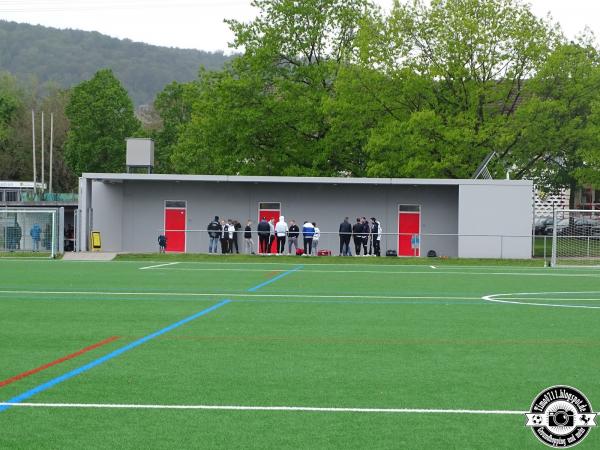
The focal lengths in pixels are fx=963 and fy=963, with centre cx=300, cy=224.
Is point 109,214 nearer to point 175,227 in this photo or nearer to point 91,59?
point 175,227

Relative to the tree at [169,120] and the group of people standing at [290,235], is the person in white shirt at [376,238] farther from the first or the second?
the tree at [169,120]

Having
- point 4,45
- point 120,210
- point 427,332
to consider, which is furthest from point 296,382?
point 4,45

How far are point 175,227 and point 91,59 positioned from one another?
147 meters

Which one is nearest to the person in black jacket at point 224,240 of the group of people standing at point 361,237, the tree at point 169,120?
the group of people standing at point 361,237

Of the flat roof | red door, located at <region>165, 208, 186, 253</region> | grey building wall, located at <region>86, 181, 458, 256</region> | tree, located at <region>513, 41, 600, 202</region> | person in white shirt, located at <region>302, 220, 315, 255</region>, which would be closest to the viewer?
person in white shirt, located at <region>302, 220, 315, 255</region>

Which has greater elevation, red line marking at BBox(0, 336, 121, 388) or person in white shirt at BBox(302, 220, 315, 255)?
person in white shirt at BBox(302, 220, 315, 255)

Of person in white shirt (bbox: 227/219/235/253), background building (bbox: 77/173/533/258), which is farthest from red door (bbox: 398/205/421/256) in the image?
person in white shirt (bbox: 227/219/235/253)

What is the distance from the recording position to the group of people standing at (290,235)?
39906 mm

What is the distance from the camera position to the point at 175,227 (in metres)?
44.1

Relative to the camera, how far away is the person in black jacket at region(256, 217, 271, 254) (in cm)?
4025

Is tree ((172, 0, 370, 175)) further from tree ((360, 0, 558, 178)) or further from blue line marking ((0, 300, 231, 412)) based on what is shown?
blue line marking ((0, 300, 231, 412))

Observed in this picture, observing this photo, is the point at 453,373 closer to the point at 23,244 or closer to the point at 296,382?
the point at 296,382

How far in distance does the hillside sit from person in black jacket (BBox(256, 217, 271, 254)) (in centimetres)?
13373

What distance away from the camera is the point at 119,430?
7.34 metres
